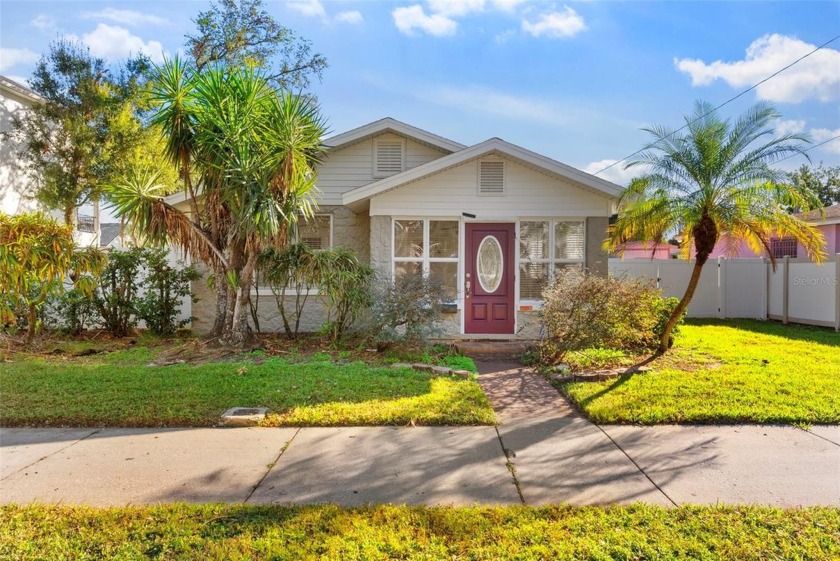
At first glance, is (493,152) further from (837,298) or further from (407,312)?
(837,298)

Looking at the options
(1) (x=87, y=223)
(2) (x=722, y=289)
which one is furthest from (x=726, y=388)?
(1) (x=87, y=223)

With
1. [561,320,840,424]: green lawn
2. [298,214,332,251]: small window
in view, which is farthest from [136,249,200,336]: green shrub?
[561,320,840,424]: green lawn

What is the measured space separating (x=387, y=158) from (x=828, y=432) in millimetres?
9737

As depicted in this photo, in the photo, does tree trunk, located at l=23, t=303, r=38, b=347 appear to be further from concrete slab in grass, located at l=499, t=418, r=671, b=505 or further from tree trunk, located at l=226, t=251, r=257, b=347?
concrete slab in grass, located at l=499, t=418, r=671, b=505

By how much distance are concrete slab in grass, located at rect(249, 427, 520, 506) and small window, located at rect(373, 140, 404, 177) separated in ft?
26.4

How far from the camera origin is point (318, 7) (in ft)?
29.0

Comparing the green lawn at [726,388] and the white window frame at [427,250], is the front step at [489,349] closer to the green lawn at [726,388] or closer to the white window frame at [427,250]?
the white window frame at [427,250]

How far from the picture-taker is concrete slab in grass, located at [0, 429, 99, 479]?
4.41m

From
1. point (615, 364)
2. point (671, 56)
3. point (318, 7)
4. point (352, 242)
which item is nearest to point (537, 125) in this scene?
point (671, 56)

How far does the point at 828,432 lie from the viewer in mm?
5184

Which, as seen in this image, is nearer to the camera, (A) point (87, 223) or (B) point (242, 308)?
(B) point (242, 308)

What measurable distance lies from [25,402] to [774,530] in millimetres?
7545

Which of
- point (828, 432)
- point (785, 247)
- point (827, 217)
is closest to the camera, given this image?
point (828, 432)

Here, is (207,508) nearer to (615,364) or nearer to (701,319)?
(615,364)
